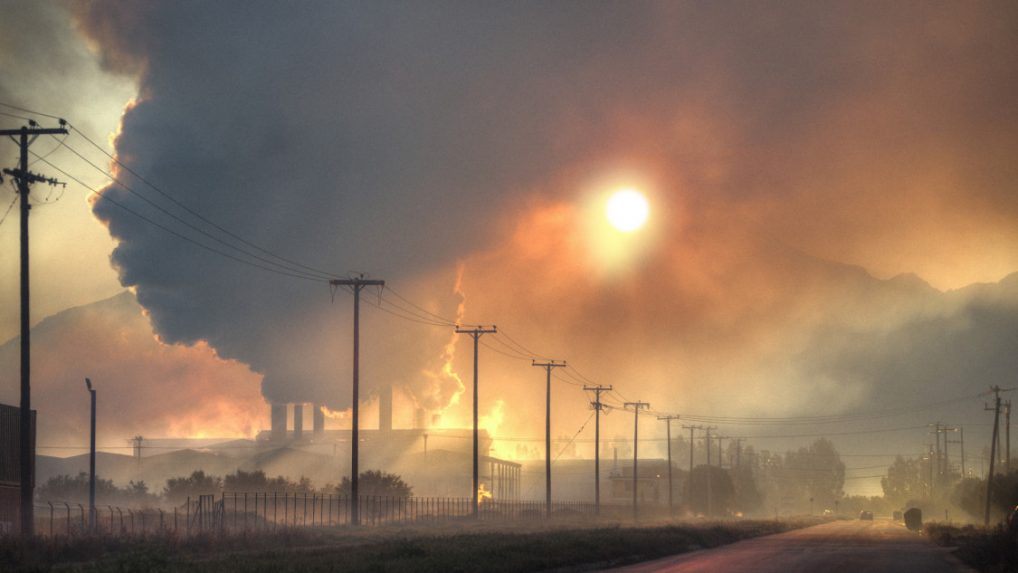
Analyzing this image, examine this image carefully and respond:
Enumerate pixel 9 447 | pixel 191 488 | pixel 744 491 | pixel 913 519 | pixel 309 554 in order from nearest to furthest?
pixel 309 554 → pixel 9 447 → pixel 913 519 → pixel 191 488 → pixel 744 491

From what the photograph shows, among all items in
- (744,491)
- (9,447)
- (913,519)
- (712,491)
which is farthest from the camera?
(744,491)

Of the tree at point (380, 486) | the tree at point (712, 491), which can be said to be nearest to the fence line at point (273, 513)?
the tree at point (380, 486)

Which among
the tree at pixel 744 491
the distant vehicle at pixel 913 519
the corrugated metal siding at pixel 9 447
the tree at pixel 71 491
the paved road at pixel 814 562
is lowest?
the tree at pixel 744 491

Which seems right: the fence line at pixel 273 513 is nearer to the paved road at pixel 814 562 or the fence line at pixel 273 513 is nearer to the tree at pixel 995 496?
the paved road at pixel 814 562

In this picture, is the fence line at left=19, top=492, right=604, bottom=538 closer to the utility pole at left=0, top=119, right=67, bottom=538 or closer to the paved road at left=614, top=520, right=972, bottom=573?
the utility pole at left=0, top=119, right=67, bottom=538

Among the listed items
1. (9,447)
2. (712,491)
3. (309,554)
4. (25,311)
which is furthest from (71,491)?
(712,491)

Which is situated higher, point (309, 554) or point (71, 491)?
point (309, 554)

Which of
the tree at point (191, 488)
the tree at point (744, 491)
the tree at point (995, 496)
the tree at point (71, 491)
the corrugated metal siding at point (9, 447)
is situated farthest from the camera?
the tree at point (744, 491)

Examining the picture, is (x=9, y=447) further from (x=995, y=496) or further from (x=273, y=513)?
(x=995, y=496)

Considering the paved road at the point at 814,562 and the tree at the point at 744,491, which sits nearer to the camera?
the paved road at the point at 814,562

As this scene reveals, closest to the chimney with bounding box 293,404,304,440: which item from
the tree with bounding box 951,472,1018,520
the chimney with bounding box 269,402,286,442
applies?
the chimney with bounding box 269,402,286,442

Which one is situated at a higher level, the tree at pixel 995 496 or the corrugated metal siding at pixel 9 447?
the corrugated metal siding at pixel 9 447

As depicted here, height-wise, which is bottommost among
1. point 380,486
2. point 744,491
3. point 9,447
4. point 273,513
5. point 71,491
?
point 744,491

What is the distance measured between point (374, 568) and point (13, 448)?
109 feet
